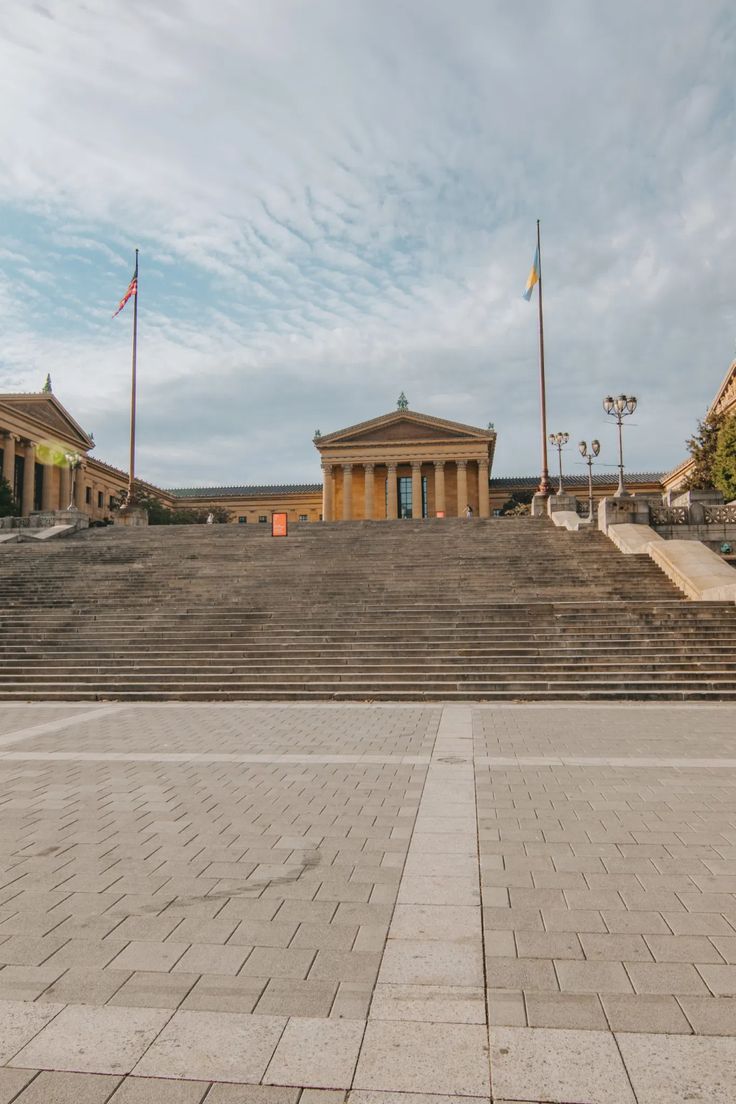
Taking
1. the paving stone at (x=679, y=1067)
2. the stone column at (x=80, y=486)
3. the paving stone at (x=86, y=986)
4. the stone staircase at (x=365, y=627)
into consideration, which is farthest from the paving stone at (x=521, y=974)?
the stone column at (x=80, y=486)

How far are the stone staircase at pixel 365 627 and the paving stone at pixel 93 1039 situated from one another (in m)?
10.9

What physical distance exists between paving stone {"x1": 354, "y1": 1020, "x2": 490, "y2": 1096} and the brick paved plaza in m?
0.01

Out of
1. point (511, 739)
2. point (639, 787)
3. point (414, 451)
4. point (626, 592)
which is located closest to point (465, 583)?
point (626, 592)

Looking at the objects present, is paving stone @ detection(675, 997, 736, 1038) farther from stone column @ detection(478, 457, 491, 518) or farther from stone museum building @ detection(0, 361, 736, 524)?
stone column @ detection(478, 457, 491, 518)

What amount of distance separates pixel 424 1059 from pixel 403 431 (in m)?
71.2

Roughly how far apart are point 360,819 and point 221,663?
33.4 ft

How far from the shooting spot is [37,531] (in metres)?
33.7

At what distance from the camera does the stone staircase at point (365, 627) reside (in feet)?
47.4

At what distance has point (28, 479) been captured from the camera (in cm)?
7000

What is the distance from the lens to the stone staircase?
14.4m

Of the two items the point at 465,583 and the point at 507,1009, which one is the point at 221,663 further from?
the point at 507,1009

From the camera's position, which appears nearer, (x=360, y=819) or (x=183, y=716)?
(x=360, y=819)

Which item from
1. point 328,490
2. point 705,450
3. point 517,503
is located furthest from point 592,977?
point 517,503

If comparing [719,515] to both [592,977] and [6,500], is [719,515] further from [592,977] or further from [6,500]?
[6,500]
